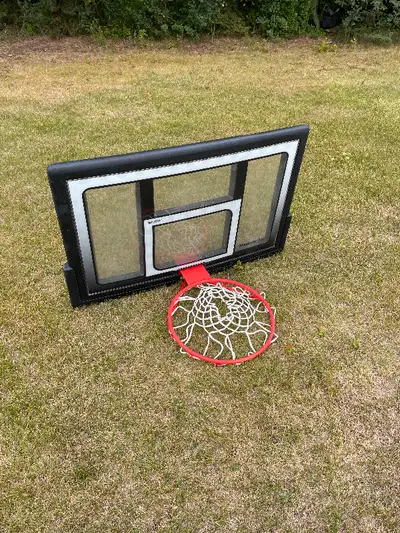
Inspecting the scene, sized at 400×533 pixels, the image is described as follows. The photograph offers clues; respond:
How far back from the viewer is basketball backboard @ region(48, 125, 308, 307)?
2930mm

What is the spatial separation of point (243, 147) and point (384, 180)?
278cm

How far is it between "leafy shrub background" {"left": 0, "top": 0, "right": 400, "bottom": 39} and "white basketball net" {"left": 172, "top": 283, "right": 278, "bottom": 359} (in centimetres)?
739

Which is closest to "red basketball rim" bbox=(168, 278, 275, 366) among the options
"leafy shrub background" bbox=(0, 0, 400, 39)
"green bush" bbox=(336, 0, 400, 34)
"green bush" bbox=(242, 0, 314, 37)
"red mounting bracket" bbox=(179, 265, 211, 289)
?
"red mounting bracket" bbox=(179, 265, 211, 289)

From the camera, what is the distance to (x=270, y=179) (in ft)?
11.7

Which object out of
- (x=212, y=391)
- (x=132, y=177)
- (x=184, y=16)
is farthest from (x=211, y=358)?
(x=184, y=16)

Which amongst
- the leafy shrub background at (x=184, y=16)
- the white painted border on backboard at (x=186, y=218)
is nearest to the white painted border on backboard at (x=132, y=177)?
the white painted border on backboard at (x=186, y=218)

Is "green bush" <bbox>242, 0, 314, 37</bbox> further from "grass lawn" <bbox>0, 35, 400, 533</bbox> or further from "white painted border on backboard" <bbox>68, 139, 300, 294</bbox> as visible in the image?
"white painted border on backboard" <bbox>68, 139, 300, 294</bbox>

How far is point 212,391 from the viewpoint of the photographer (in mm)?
3055

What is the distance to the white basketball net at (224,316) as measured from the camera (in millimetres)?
3371

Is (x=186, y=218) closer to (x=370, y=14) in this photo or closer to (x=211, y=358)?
(x=211, y=358)

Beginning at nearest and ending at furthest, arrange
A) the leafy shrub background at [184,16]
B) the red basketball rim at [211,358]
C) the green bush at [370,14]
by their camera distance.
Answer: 1. the red basketball rim at [211,358]
2. the leafy shrub background at [184,16]
3. the green bush at [370,14]

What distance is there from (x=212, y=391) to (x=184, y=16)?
28.8 feet

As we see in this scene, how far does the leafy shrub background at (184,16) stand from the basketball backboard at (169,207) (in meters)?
7.05

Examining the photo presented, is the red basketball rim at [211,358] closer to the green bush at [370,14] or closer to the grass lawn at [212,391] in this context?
the grass lawn at [212,391]
